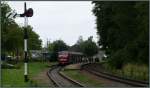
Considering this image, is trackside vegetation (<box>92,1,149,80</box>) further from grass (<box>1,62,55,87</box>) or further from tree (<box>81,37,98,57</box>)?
tree (<box>81,37,98,57</box>)

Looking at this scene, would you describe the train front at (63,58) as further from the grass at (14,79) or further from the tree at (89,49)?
the tree at (89,49)

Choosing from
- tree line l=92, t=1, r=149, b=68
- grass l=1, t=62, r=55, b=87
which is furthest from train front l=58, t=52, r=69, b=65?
tree line l=92, t=1, r=149, b=68

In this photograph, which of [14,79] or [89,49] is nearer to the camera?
[14,79]

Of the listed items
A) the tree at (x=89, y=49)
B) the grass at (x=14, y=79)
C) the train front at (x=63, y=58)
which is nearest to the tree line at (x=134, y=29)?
the grass at (x=14, y=79)

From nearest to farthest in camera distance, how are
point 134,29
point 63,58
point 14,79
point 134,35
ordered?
point 134,29 < point 134,35 < point 14,79 < point 63,58

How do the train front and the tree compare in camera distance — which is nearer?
the train front

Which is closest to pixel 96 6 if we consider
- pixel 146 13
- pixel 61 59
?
pixel 61 59

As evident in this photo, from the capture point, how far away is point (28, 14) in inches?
1224

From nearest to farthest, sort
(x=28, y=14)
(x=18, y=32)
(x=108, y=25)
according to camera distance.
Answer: (x=28, y=14), (x=108, y=25), (x=18, y=32)

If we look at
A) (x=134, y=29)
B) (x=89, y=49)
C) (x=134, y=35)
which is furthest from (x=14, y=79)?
(x=89, y=49)

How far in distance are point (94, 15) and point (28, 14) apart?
3248 centimetres

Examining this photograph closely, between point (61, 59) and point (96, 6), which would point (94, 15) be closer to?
point (96, 6)

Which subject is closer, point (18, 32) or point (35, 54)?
point (18, 32)

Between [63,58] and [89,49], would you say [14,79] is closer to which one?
[63,58]
